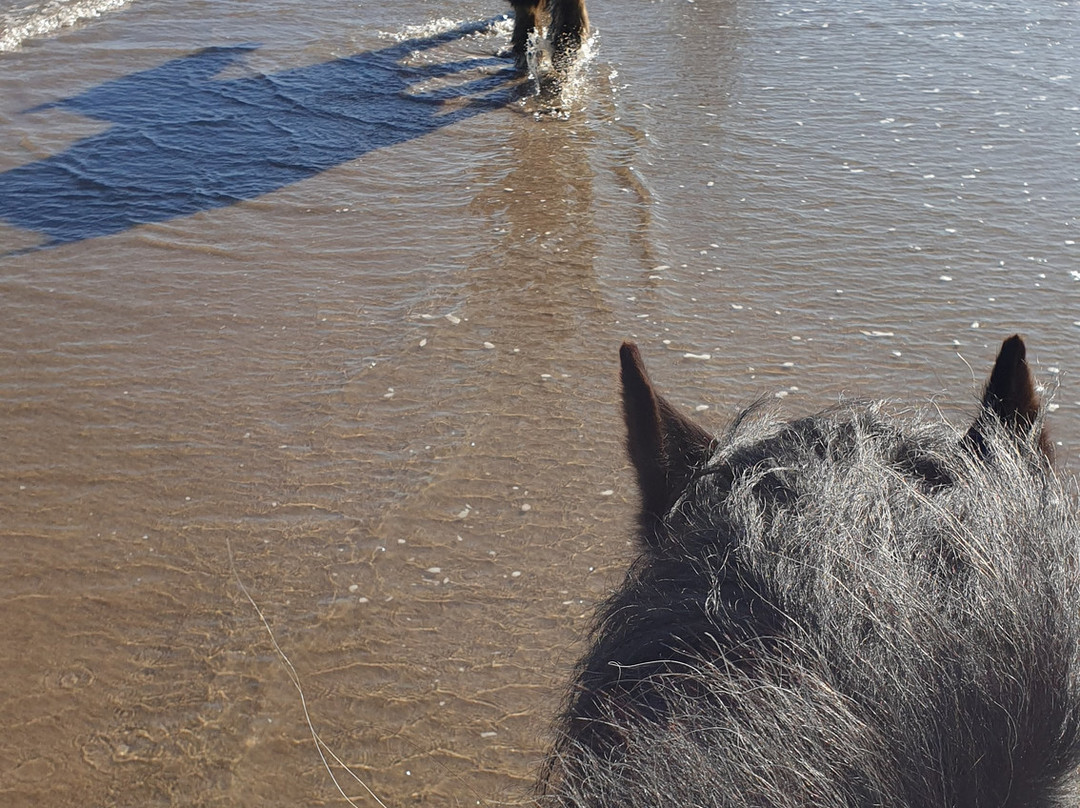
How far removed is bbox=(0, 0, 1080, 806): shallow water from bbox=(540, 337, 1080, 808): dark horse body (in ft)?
5.79

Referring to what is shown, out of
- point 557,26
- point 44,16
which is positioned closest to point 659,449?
point 557,26

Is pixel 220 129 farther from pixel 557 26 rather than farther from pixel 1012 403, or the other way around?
pixel 1012 403

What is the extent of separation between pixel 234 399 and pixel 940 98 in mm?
6518

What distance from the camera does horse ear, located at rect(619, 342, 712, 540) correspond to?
1989 mm

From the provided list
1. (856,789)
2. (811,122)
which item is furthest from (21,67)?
(856,789)

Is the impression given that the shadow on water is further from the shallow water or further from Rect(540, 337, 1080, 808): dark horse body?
Rect(540, 337, 1080, 808): dark horse body

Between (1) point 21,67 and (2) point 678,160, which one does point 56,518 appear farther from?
(1) point 21,67

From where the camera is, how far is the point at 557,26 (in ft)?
28.9

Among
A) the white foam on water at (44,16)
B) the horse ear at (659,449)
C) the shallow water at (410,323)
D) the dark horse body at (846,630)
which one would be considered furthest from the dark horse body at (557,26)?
the dark horse body at (846,630)

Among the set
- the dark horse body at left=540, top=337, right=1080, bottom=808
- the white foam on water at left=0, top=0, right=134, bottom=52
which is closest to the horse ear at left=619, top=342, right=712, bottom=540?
the dark horse body at left=540, top=337, right=1080, bottom=808

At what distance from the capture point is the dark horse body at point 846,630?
120cm

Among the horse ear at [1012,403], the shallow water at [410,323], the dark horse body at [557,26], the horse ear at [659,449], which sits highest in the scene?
the dark horse body at [557,26]

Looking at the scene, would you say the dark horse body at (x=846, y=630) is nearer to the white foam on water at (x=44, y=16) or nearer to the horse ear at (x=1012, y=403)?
the horse ear at (x=1012, y=403)

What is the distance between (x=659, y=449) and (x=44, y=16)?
10.6m
